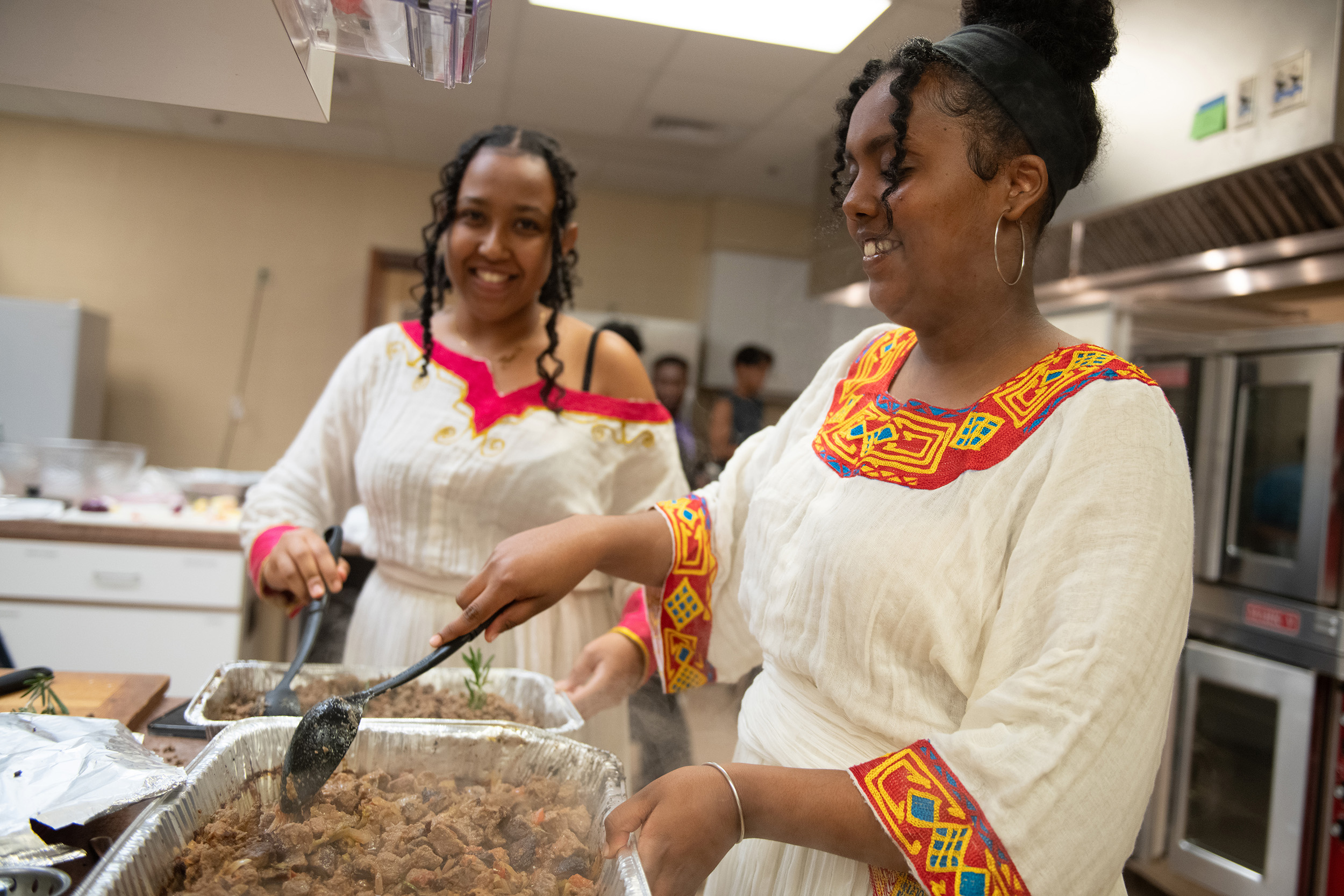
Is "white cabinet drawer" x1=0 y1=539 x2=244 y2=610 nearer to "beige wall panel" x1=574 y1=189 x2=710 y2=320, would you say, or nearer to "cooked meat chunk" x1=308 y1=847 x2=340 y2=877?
"cooked meat chunk" x1=308 y1=847 x2=340 y2=877

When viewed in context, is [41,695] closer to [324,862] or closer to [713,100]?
[324,862]

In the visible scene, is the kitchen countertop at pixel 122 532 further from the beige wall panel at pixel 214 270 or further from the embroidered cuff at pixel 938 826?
the embroidered cuff at pixel 938 826

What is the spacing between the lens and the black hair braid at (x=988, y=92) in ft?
2.42

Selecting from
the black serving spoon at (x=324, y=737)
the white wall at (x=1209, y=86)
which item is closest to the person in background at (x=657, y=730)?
the black serving spoon at (x=324, y=737)

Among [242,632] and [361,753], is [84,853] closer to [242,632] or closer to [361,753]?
[361,753]

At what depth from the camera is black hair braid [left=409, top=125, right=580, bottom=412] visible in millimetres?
Result: 1404

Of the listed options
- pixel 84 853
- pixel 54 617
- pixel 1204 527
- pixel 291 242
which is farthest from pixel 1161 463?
pixel 291 242

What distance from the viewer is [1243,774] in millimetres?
2326

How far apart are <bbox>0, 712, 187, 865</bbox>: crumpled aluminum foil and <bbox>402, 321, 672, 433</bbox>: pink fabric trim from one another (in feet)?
2.23

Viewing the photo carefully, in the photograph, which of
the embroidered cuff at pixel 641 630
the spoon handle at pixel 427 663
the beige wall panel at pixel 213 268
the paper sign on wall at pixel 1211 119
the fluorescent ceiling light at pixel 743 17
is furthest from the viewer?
the beige wall panel at pixel 213 268

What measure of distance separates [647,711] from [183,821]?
864 millimetres

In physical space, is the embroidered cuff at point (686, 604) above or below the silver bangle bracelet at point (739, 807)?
above

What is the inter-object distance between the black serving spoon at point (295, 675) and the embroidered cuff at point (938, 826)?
2.30 feet

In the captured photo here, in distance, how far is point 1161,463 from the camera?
0.64 m
